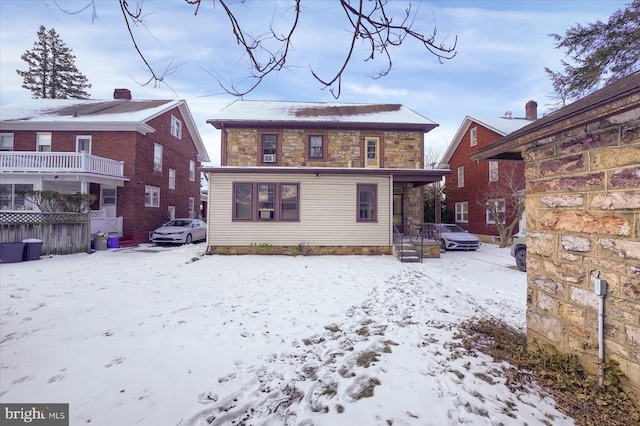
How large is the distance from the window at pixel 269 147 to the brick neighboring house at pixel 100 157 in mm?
7836

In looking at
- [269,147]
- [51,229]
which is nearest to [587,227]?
[269,147]

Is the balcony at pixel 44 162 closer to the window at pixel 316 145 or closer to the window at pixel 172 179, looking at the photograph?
the window at pixel 172 179

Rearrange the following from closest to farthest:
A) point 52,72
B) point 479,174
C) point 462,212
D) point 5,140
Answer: point 5,140
point 479,174
point 462,212
point 52,72

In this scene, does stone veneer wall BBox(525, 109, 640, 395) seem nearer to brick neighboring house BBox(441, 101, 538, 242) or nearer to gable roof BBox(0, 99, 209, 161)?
brick neighboring house BBox(441, 101, 538, 242)

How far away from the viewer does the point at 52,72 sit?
27.8 m

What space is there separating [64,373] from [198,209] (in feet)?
77.3

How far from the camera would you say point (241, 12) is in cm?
274

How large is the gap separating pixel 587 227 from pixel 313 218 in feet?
31.3

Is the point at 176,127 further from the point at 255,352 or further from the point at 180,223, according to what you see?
the point at 255,352

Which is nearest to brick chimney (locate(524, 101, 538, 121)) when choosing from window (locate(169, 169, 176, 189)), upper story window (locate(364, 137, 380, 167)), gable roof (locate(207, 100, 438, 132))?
gable roof (locate(207, 100, 438, 132))

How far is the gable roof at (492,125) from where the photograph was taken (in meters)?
17.2

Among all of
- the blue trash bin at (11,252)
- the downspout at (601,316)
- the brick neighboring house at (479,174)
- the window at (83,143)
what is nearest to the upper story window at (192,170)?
the window at (83,143)

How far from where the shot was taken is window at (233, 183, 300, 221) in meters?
11.7

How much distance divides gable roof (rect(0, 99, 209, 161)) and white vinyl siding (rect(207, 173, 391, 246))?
8764 millimetres
